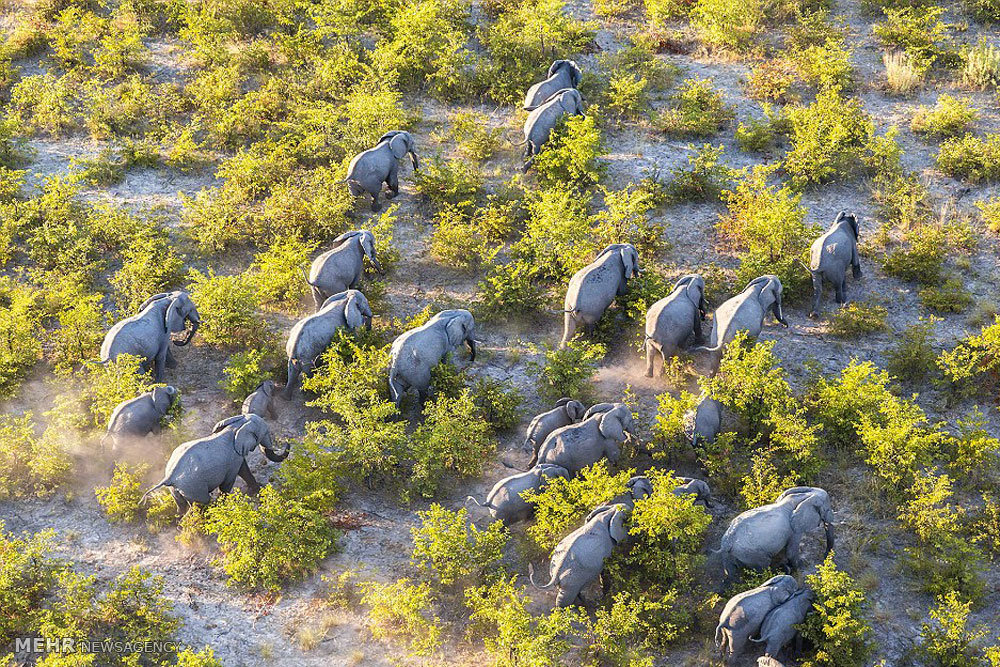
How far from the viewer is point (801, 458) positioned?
12.7m

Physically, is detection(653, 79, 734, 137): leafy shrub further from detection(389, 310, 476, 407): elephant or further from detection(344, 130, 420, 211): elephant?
detection(389, 310, 476, 407): elephant

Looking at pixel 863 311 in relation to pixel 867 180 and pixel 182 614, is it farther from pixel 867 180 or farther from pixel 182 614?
pixel 182 614

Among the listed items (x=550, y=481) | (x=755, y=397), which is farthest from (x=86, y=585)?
(x=755, y=397)

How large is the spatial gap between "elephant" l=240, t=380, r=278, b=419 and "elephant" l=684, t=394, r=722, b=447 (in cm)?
620

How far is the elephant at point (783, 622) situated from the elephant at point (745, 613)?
0.06 m

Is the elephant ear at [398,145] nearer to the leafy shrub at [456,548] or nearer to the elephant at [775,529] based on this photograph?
the leafy shrub at [456,548]

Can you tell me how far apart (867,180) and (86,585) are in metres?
15.6

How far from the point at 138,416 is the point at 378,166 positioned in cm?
711

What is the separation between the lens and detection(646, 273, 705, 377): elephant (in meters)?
14.4

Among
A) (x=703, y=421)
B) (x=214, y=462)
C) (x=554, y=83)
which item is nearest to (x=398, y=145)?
(x=554, y=83)

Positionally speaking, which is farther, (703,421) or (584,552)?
(703,421)

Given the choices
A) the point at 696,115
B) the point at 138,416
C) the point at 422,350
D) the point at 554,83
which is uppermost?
the point at 554,83

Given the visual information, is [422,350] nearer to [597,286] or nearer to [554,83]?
[597,286]

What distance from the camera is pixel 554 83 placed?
66.9 feet
